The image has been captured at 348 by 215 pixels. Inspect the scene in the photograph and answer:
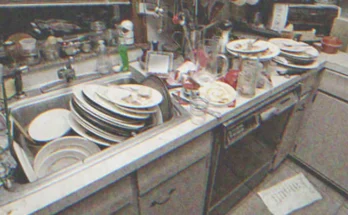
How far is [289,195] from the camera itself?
5.41 feet

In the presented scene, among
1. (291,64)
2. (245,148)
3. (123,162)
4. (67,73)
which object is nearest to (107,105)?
(123,162)

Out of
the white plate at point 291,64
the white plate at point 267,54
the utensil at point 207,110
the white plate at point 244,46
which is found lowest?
the utensil at point 207,110

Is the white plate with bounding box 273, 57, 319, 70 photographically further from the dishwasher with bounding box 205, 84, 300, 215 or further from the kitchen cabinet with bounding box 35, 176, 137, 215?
the kitchen cabinet with bounding box 35, 176, 137, 215

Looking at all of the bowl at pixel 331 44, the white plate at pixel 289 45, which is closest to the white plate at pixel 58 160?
the white plate at pixel 289 45

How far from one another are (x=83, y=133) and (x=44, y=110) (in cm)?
29

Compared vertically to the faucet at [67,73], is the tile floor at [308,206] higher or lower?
lower

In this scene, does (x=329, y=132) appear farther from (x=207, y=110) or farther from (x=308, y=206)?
(x=207, y=110)

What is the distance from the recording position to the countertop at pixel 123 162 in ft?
2.09

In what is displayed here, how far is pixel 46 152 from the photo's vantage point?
0.88m

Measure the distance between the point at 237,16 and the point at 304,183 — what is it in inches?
50.8

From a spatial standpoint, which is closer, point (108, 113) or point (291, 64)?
point (108, 113)

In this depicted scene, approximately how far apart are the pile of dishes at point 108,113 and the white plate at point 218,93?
223mm

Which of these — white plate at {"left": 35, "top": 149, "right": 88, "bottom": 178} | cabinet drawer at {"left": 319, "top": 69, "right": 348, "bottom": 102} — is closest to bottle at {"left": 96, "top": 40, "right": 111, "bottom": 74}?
white plate at {"left": 35, "top": 149, "right": 88, "bottom": 178}

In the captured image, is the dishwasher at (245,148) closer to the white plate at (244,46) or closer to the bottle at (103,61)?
the white plate at (244,46)
